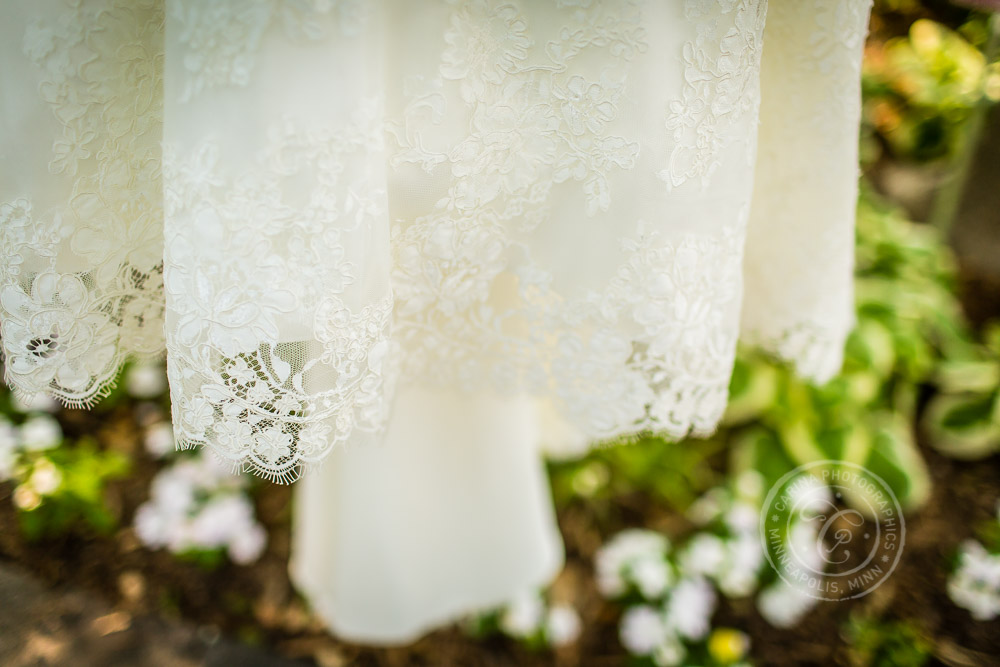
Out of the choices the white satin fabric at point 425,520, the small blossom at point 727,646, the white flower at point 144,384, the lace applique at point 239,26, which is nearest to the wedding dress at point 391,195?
the lace applique at point 239,26

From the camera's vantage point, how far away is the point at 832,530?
126 centimetres

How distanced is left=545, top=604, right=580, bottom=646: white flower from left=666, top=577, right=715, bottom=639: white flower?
187mm

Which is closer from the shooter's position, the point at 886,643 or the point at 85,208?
the point at 85,208

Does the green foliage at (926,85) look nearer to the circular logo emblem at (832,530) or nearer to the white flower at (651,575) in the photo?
the circular logo emblem at (832,530)

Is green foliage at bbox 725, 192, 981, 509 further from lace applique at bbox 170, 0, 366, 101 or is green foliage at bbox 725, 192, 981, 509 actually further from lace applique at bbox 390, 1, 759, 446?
lace applique at bbox 170, 0, 366, 101

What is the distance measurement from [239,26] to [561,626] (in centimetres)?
112

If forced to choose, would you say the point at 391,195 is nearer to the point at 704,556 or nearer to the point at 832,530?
the point at 704,556

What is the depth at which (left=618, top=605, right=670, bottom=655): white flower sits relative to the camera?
42.2 inches

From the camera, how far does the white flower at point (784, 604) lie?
3.71ft

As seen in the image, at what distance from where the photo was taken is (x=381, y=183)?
482mm

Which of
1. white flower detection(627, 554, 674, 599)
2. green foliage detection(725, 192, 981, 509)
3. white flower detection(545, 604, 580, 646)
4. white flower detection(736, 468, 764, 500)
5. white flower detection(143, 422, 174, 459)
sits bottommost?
white flower detection(545, 604, 580, 646)

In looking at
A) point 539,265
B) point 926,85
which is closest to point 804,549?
point 539,265

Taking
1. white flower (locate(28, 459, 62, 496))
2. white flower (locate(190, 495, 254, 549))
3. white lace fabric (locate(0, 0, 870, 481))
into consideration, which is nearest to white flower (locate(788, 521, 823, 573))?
white lace fabric (locate(0, 0, 870, 481))

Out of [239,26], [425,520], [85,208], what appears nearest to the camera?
[239,26]
